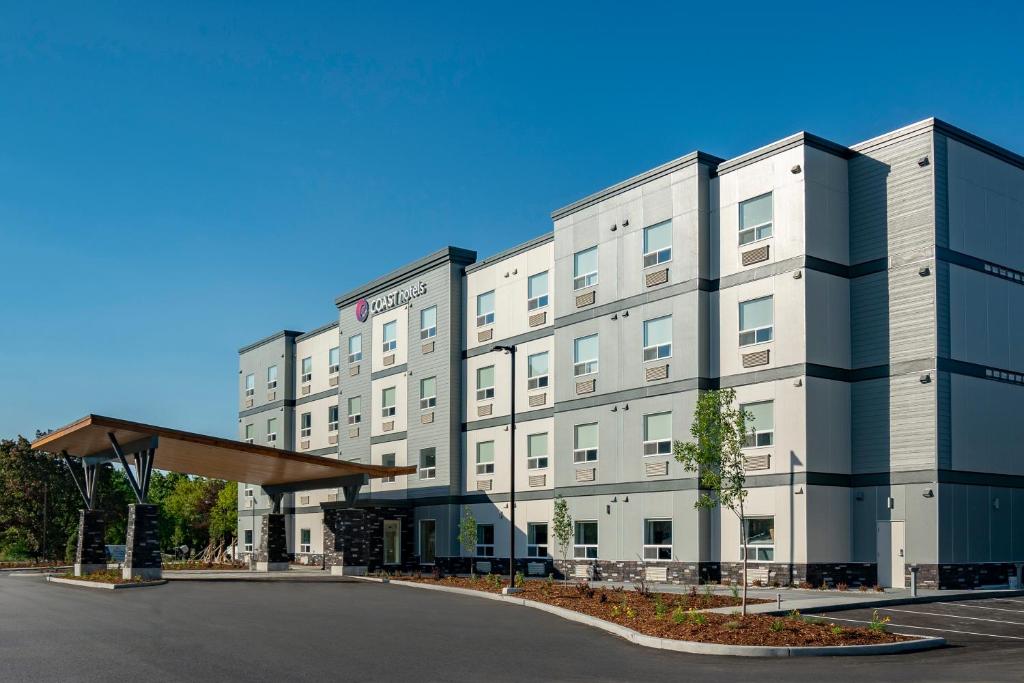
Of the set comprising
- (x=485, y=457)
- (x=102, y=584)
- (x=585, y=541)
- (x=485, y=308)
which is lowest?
(x=102, y=584)

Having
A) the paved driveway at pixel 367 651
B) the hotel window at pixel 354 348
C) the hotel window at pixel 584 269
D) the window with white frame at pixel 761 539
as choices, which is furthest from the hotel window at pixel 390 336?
the paved driveway at pixel 367 651

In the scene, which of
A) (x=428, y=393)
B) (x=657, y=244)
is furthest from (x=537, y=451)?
(x=657, y=244)

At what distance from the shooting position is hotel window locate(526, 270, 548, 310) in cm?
4628

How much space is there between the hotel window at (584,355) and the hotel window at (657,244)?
429 centimetres

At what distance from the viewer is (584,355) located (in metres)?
43.0

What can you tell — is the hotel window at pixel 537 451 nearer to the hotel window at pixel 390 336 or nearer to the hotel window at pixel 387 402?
the hotel window at pixel 387 402

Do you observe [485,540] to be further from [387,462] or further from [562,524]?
[387,462]

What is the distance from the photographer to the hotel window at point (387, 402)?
55531 mm

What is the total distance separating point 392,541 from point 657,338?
20697 millimetres

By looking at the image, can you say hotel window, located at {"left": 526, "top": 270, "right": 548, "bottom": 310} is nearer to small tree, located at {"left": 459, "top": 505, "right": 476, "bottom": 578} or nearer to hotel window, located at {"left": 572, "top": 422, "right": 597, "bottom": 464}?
hotel window, located at {"left": 572, "top": 422, "right": 597, "bottom": 464}

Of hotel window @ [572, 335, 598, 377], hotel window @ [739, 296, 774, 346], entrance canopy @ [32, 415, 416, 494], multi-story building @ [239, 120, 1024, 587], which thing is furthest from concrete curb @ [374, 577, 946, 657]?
entrance canopy @ [32, 415, 416, 494]

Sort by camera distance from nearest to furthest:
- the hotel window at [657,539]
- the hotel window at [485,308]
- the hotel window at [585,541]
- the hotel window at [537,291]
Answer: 1. the hotel window at [657,539]
2. the hotel window at [585,541]
3. the hotel window at [537,291]
4. the hotel window at [485,308]

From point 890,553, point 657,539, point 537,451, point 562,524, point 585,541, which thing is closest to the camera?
point 890,553

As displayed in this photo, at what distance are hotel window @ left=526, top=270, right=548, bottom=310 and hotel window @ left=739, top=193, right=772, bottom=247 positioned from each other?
11.4m
